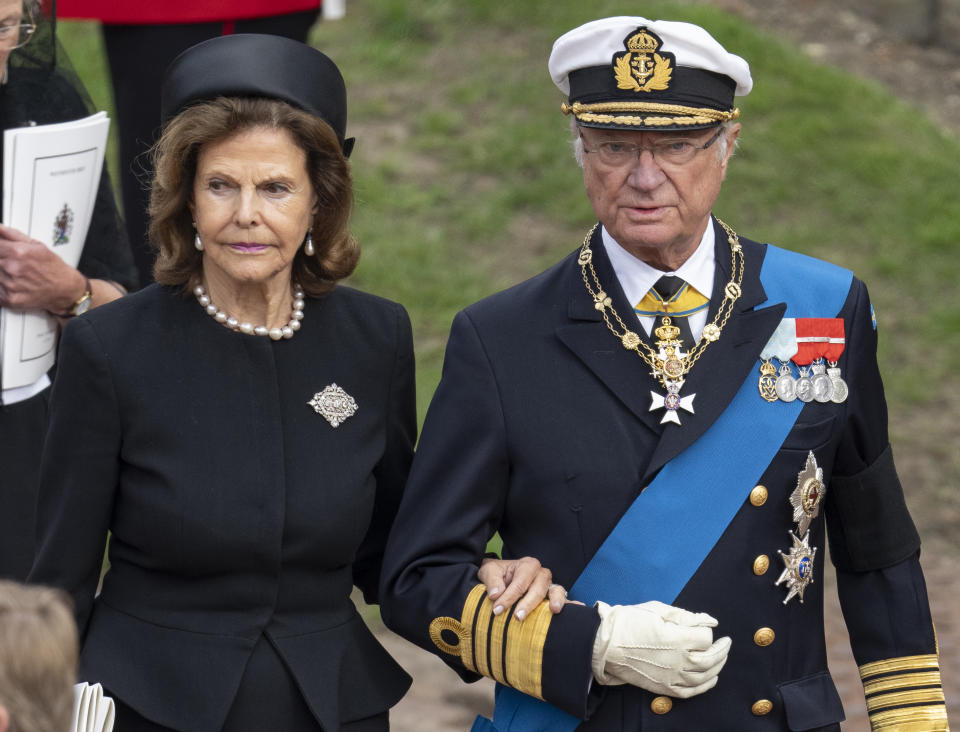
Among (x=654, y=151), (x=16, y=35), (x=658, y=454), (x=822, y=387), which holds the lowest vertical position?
(x=658, y=454)

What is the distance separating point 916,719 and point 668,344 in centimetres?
87

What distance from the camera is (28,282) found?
12.0ft

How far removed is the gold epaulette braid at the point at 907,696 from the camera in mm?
3197

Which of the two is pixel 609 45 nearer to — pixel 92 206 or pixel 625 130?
pixel 625 130

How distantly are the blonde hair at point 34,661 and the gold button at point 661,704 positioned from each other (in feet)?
3.84

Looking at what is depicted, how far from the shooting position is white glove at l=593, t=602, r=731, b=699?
9.53 feet

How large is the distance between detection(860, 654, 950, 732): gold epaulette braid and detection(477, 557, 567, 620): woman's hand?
2.28 ft

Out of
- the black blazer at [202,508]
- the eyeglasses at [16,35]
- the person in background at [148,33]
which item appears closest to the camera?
the black blazer at [202,508]

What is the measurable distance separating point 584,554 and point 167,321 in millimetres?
934

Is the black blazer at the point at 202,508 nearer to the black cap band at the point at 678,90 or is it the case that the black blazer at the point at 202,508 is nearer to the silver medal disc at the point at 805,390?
the black cap band at the point at 678,90

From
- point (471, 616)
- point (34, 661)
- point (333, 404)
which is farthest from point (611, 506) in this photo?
point (34, 661)

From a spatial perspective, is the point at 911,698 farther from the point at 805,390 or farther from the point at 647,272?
the point at 647,272

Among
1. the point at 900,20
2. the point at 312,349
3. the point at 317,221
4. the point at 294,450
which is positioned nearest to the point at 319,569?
the point at 294,450

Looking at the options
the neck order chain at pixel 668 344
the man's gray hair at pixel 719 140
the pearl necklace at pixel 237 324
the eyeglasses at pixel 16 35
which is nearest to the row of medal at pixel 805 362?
the neck order chain at pixel 668 344
